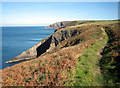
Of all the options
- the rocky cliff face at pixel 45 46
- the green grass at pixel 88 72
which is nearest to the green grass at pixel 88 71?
the green grass at pixel 88 72

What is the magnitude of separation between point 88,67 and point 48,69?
766 centimetres

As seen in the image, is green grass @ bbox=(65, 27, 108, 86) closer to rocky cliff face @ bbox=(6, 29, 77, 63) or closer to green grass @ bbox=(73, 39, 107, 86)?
green grass @ bbox=(73, 39, 107, 86)

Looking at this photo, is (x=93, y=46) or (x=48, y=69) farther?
(x=93, y=46)

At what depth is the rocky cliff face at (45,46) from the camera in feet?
241

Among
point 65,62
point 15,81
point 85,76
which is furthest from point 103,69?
point 15,81

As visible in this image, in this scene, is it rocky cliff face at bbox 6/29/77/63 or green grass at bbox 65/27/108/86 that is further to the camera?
rocky cliff face at bbox 6/29/77/63

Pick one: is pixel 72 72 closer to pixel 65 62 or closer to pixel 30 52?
pixel 65 62

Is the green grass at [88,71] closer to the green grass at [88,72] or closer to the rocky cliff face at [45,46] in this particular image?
the green grass at [88,72]

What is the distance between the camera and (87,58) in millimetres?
20547

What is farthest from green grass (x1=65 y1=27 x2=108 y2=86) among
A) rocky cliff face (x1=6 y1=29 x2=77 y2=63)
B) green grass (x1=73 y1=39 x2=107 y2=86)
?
rocky cliff face (x1=6 y1=29 x2=77 y2=63)

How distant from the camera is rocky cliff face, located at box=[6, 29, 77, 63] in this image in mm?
73606

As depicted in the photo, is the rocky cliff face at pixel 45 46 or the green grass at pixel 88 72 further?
Answer: the rocky cliff face at pixel 45 46

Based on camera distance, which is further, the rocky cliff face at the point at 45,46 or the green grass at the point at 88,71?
the rocky cliff face at the point at 45,46

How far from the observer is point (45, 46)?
83.8 metres
